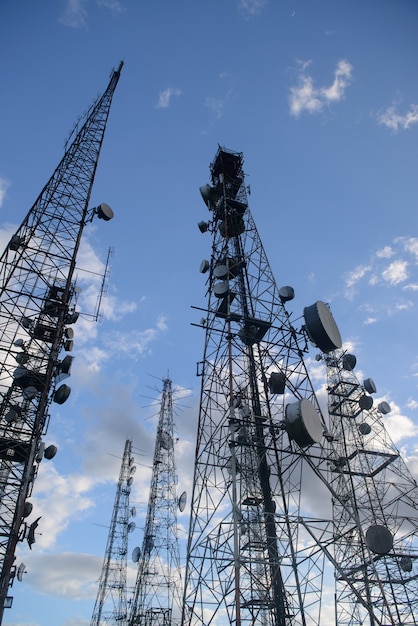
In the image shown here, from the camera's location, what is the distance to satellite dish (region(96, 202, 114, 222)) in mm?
31828

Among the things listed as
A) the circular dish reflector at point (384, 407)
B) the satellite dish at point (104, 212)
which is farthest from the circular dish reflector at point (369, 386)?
the satellite dish at point (104, 212)

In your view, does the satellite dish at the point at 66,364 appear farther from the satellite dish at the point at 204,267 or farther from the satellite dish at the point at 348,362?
the satellite dish at the point at 348,362

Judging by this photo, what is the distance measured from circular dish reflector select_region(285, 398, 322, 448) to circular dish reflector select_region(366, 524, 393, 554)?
7061 millimetres

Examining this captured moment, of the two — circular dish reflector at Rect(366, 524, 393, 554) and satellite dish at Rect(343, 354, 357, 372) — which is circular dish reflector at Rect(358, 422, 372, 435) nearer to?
satellite dish at Rect(343, 354, 357, 372)

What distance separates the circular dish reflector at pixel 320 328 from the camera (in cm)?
2288

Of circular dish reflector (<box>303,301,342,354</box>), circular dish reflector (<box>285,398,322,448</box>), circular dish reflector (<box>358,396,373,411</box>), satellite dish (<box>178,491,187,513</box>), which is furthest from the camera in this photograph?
satellite dish (<box>178,491,187,513</box>)

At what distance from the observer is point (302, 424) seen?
18578 mm

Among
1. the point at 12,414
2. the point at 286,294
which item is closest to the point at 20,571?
the point at 12,414

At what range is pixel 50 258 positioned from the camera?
95.5 ft

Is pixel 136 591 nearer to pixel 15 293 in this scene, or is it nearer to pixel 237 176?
pixel 15 293

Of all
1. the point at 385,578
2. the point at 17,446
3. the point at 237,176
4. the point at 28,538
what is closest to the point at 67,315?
the point at 17,446

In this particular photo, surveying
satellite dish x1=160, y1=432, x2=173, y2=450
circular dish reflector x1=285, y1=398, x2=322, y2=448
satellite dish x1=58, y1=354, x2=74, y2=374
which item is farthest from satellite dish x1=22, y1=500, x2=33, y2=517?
satellite dish x1=160, y1=432, x2=173, y2=450

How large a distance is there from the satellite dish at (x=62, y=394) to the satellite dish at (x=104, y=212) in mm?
13066

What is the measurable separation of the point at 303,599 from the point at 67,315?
1915 cm
